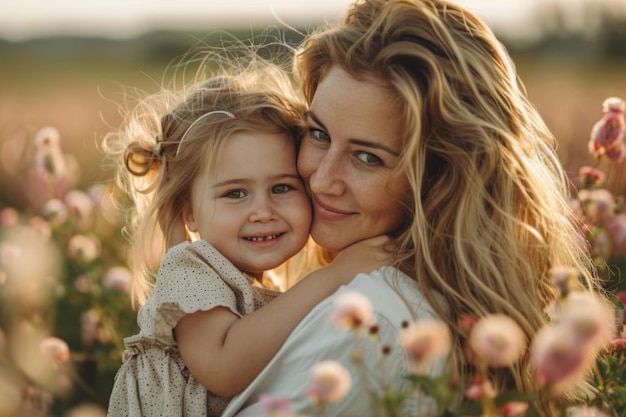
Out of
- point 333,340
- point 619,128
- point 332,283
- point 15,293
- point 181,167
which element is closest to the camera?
point 333,340

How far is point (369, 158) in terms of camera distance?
3.28 meters

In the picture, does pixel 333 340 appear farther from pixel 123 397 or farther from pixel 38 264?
pixel 38 264

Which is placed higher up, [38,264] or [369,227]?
[369,227]

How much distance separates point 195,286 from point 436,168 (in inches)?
31.5

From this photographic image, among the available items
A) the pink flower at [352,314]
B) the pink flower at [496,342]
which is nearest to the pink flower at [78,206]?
the pink flower at [352,314]

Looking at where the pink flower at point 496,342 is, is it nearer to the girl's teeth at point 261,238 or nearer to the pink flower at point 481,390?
the pink flower at point 481,390

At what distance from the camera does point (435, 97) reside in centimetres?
321

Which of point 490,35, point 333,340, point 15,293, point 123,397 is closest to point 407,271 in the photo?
point 333,340

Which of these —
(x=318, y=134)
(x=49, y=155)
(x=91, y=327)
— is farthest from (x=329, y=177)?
(x=49, y=155)

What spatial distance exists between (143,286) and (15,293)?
Result: 110 cm

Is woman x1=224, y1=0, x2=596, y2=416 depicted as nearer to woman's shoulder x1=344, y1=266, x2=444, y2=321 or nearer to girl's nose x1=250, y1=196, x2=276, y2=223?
woman's shoulder x1=344, y1=266, x2=444, y2=321

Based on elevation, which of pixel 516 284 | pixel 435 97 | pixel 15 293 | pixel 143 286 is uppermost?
pixel 435 97

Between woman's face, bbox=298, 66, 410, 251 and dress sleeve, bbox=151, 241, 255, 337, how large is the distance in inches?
11.9

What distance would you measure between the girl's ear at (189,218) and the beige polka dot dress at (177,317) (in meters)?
0.25
